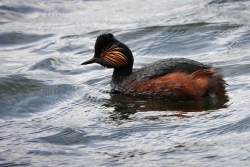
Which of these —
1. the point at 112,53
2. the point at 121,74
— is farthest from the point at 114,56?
the point at 121,74

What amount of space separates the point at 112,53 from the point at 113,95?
2.11 ft

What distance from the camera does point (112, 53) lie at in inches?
372

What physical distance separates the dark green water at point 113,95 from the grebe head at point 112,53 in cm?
49

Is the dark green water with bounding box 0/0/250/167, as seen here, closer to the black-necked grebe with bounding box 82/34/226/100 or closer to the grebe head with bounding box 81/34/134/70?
the black-necked grebe with bounding box 82/34/226/100

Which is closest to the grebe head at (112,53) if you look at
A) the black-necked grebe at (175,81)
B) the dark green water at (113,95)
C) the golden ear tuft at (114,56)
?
the golden ear tuft at (114,56)

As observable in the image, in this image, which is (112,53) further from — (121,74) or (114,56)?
(121,74)

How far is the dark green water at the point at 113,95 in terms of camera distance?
6836 millimetres

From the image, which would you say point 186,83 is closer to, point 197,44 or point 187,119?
point 187,119

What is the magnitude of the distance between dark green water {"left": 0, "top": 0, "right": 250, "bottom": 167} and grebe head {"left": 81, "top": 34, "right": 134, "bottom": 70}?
1.59ft

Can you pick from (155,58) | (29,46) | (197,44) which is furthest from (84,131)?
(29,46)

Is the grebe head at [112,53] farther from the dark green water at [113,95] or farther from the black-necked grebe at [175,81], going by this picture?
the dark green water at [113,95]

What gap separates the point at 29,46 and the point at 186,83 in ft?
16.3

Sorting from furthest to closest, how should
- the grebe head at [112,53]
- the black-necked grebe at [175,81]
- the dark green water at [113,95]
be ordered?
the grebe head at [112,53] → the black-necked grebe at [175,81] → the dark green water at [113,95]

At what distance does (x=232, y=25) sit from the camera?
12211 millimetres
